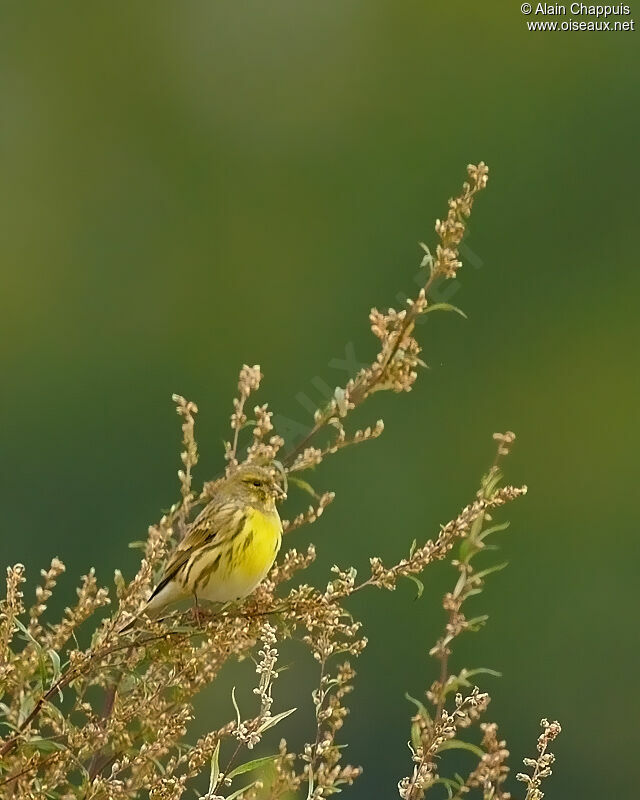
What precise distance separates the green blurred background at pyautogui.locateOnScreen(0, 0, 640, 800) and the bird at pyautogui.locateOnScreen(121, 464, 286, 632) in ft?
20.3

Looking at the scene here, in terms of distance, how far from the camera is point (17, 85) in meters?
16.5

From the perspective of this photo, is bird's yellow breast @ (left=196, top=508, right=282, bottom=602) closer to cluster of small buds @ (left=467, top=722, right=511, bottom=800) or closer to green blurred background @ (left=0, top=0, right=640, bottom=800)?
cluster of small buds @ (left=467, top=722, right=511, bottom=800)

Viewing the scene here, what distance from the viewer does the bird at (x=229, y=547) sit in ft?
8.48

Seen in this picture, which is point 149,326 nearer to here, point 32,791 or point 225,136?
point 225,136

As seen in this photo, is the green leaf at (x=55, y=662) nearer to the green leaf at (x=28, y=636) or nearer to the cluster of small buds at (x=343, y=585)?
the green leaf at (x=28, y=636)

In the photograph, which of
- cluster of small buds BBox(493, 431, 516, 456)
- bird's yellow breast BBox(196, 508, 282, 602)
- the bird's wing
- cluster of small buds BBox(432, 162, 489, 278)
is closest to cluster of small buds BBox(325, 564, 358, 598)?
cluster of small buds BBox(493, 431, 516, 456)

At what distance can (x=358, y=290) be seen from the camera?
44.0ft

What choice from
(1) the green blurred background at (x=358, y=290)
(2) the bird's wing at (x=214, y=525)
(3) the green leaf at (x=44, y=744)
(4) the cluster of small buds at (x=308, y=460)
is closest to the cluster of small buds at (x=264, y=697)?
(3) the green leaf at (x=44, y=744)

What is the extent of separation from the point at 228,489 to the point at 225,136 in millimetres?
13806

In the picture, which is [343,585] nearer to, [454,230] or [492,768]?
[492,768]

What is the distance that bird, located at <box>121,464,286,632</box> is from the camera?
2.59m

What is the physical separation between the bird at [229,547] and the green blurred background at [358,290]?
20.3 ft

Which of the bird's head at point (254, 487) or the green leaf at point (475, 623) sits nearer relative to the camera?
the green leaf at point (475, 623)

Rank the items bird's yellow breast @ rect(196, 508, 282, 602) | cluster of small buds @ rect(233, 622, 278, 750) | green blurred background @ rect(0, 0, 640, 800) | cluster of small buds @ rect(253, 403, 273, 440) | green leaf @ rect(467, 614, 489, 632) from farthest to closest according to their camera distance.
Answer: green blurred background @ rect(0, 0, 640, 800)
bird's yellow breast @ rect(196, 508, 282, 602)
cluster of small buds @ rect(253, 403, 273, 440)
green leaf @ rect(467, 614, 489, 632)
cluster of small buds @ rect(233, 622, 278, 750)
